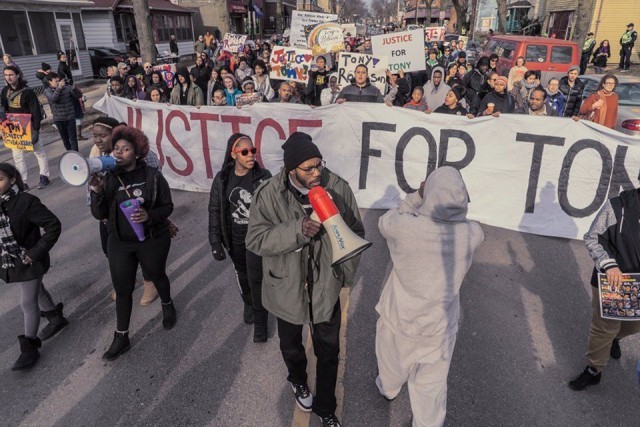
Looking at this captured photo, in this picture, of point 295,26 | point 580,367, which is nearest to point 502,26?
point 295,26

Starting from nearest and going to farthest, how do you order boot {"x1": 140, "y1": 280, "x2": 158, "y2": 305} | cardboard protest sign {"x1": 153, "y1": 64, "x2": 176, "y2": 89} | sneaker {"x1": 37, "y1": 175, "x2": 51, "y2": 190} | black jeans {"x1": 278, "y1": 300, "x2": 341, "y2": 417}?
black jeans {"x1": 278, "y1": 300, "x2": 341, "y2": 417}, boot {"x1": 140, "y1": 280, "x2": 158, "y2": 305}, sneaker {"x1": 37, "y1": 175, "x2": 51, "y2": 190}, cardboard protest sign {"x1": 153, "y1": 64, "x2": 176, "y2": 89}

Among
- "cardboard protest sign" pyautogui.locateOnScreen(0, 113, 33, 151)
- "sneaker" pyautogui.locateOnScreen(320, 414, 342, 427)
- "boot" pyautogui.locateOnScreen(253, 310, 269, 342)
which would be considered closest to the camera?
"sneaker" pyautogui.locateOnScreen(320, 414, 342, 427)

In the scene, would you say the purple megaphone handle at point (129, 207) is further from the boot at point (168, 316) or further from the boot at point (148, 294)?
the boot at point (148, 294)

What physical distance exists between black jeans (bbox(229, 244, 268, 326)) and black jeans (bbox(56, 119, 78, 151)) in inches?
240

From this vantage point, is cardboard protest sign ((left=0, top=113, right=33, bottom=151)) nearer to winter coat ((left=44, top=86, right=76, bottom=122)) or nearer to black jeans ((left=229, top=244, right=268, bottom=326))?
winter coat ((left=44, top=86, right=76, bottom=122))

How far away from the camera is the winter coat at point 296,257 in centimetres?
241

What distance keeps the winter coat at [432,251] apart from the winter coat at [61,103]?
7555 mm

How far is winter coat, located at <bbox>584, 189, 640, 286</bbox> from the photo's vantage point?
263 centimetres

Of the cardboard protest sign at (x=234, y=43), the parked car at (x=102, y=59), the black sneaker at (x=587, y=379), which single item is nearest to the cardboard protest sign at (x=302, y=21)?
the cardboard protest sign at (x=234, y=43)

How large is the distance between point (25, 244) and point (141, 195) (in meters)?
0.90

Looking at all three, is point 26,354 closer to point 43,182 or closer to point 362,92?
point 43,182

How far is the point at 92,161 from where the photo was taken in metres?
2.87

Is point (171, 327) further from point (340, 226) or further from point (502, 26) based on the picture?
point (502, 26)

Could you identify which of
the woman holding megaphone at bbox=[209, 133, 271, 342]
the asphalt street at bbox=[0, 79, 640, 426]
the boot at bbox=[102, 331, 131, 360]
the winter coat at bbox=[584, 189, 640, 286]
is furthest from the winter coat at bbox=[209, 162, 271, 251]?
the winter coat at bbox=[584, 189, 640, 286]
